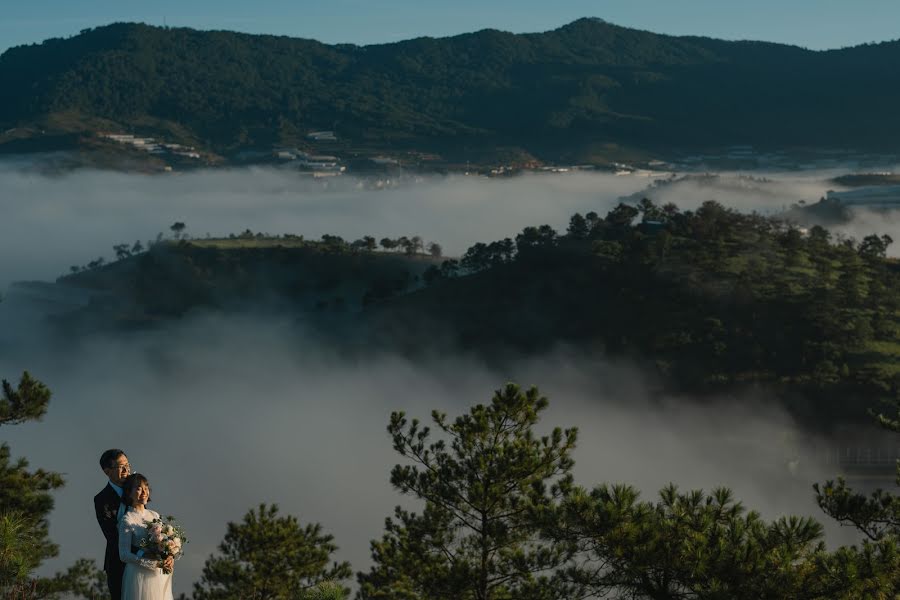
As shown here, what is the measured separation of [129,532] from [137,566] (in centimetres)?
46

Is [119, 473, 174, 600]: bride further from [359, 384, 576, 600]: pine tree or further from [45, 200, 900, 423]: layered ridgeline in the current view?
[45, 200, 900, 423]: layered ridgeline

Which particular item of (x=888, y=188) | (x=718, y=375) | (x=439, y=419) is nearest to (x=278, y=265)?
(x=718, y=375)

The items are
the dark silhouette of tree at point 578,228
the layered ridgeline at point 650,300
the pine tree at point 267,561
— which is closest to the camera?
the pine tree at point 267,561

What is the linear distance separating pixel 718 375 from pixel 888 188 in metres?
122

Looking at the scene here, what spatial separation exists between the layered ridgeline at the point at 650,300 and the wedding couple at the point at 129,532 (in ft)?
263

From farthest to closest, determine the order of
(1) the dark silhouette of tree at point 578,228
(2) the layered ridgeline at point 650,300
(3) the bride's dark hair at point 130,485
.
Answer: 1. (1) the dark silhouette of tree at point 578,228
2. (2) the layered ridgeline at point 650,300
3. (3) the bride's dark hair at point 130,485

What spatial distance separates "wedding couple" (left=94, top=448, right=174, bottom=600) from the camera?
11922mm

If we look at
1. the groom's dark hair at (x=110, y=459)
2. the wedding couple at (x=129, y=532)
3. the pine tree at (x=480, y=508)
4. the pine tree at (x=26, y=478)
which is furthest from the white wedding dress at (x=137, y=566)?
the pine tree at (x=26, y=478)

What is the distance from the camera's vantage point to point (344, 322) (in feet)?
450

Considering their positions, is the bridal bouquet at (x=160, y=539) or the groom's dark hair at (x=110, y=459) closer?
the bridal bouquet at (x=160, y=539)

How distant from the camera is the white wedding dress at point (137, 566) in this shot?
11.9 metres

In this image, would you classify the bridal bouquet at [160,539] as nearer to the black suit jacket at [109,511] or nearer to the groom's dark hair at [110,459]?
the black suit jacket at [109,511]

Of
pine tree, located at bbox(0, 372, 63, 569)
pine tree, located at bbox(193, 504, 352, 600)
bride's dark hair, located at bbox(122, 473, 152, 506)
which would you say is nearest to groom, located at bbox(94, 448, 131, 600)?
bride's dark hair, located at bbox(122, 473, 152, 506)

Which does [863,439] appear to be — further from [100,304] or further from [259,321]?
[100,304]
